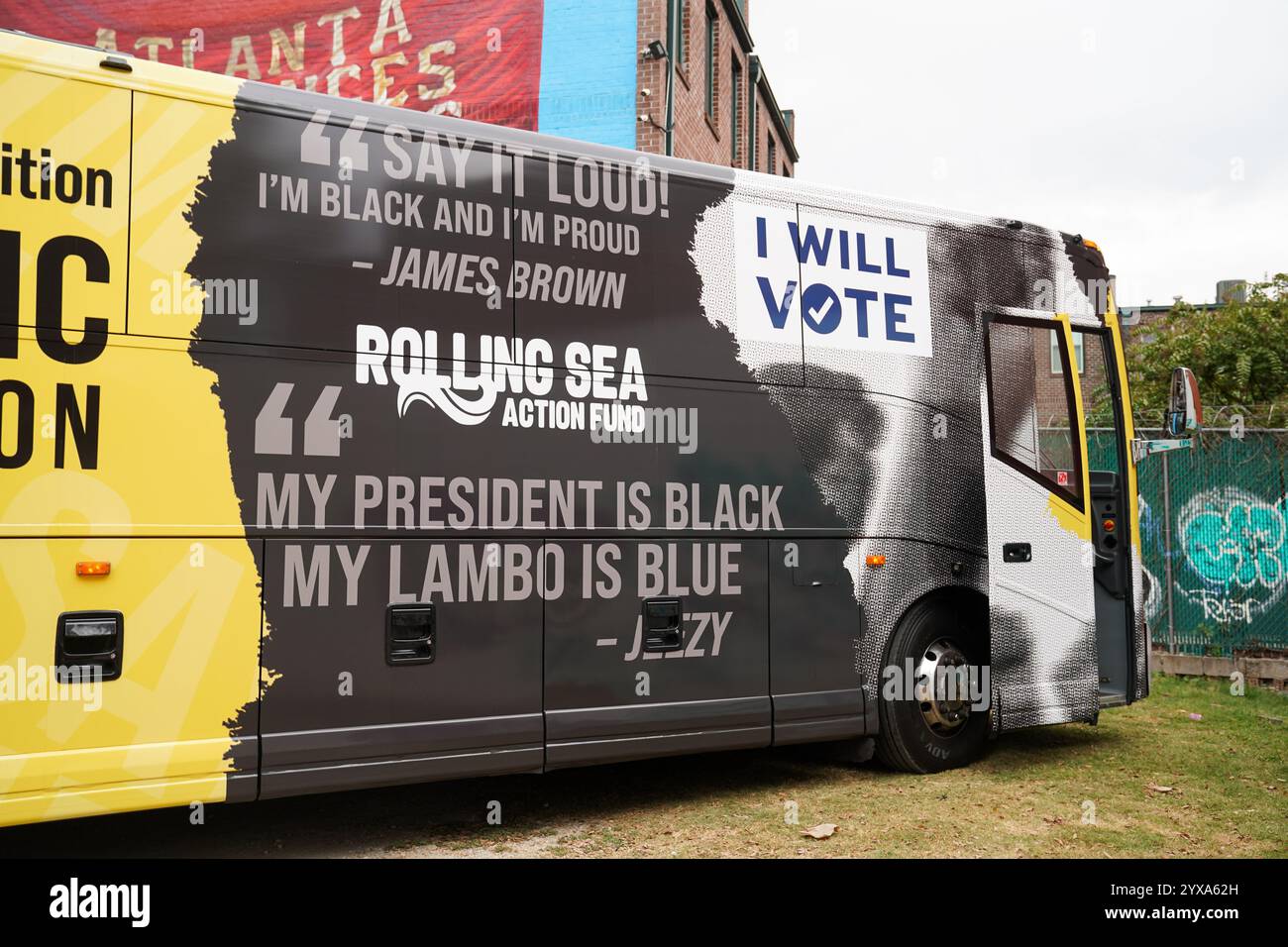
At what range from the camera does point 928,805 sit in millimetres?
6281

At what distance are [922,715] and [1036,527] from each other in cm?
143

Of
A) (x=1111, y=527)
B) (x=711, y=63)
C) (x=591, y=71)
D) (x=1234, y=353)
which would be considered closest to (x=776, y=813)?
(x=1111, y=527)

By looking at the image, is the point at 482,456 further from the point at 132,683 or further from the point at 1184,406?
the point at 1184,406

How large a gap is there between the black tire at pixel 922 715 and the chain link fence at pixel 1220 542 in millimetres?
4732

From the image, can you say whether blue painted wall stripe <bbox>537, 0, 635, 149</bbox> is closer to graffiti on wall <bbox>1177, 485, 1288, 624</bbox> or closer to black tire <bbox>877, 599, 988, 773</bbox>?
graffiti on wall <bbox>1177, 485, 1288, 624</bbox>

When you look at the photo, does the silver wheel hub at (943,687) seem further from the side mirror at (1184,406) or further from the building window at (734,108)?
the building window at (734,108)

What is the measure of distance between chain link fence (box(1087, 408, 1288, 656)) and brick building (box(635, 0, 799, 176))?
7.08 meters

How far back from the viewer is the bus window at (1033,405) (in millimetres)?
7145

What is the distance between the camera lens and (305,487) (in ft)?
16.6

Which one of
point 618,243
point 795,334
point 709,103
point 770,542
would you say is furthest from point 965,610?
point 709,103

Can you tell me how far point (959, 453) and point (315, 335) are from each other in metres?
4.01

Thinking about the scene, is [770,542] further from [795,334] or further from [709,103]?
[709,103]

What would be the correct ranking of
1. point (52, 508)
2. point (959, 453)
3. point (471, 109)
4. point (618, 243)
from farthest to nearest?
point (471, 109), point (959, 453), point (618, 243), point (52, 508)

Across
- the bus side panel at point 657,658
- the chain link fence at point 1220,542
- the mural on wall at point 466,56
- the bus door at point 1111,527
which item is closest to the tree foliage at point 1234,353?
the chain link fence at point 1220,542
